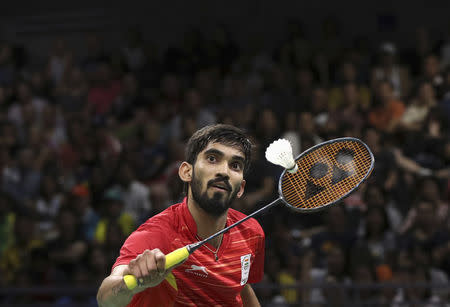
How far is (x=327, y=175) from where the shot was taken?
12.3 ft

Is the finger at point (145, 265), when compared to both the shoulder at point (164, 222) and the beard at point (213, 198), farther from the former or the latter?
the beard at point (213, 198)

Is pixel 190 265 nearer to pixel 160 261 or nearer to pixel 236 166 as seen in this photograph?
pixel 236 166

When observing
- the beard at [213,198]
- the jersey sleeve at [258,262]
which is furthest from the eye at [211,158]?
the jersey sleeve at [258,262]

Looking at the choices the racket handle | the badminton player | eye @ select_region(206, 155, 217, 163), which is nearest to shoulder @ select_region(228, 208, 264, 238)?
the badminton player

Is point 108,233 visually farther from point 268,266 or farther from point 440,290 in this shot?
point 440,290

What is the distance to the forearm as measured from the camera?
291 cm

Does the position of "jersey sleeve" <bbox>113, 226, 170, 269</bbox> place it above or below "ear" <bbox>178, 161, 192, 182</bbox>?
below

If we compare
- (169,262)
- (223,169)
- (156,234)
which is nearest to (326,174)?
(223,169)

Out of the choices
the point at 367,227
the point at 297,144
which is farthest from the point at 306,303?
the point at 297,144

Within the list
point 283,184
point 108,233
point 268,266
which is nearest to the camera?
point 283,184

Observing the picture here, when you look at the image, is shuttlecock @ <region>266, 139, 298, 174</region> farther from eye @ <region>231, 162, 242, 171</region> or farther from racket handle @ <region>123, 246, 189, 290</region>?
racket handle @ <region>123, 246, 189, 290</region>

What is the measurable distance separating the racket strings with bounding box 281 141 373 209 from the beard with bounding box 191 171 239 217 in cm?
35

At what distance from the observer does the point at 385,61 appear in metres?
8.49

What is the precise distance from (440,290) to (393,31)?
470 cm
